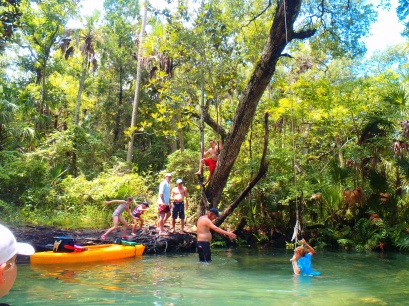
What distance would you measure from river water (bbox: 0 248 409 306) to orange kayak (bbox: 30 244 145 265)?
11.4 inches

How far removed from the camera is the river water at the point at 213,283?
5.69 metres

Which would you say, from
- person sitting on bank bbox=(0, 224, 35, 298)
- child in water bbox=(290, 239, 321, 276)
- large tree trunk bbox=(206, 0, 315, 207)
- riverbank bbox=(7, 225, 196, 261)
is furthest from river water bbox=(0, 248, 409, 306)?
person sitting on bank bbox=(0, 224, 35, 298)

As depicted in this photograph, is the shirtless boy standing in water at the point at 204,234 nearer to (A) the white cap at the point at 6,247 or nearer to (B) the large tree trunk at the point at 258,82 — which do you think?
(B) the large tree trunk at the point at 258,82

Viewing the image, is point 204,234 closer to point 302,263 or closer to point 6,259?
point 302,263

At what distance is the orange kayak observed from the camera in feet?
29.5

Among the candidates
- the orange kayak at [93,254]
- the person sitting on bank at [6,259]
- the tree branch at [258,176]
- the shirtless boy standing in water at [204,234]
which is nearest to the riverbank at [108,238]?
A: the orange kayak at [93,254]

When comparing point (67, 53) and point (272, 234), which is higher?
point (67, 53)

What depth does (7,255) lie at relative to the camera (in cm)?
157

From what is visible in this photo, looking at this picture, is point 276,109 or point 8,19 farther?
point 276,109

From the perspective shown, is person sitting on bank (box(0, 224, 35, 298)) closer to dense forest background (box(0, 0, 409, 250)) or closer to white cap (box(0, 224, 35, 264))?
white cap (box(0, 224, 35, 264))

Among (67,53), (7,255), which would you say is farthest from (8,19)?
(67,53)

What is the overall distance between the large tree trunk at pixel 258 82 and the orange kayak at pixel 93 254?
316 centimetres

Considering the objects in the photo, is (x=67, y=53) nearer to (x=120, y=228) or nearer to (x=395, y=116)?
(x=120, y=228)

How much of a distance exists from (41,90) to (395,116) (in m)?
17.3
